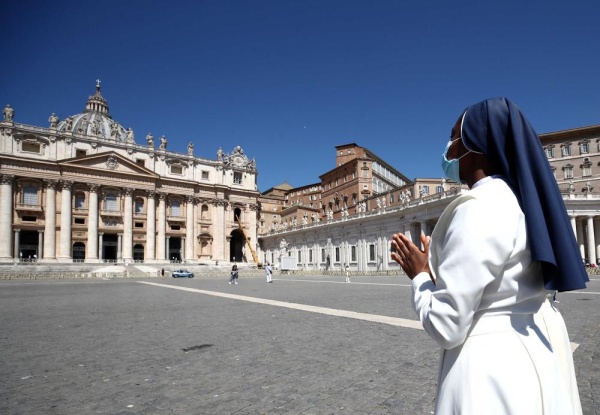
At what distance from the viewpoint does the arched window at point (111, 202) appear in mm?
57812

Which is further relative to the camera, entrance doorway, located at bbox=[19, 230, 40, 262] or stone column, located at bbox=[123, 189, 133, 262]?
stone column, located at bbox=[123, 189, 133, 262]

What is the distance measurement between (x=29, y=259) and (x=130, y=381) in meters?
55.4

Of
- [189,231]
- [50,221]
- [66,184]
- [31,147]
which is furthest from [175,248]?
[31,147]

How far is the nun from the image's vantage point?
154 centimetres

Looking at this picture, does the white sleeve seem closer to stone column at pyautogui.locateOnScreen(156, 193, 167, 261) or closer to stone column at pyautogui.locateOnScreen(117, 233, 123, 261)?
stone column at pyautogui.locateOnScreen(117, 233, 123, 261)

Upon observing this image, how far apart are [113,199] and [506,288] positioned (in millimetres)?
63589

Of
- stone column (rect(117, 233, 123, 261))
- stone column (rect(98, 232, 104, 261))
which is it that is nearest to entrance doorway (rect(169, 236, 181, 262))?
stone column (rect(117, 233, 123, 261))

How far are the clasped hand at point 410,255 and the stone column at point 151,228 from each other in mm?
62453

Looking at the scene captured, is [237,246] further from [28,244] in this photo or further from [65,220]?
[28,244]

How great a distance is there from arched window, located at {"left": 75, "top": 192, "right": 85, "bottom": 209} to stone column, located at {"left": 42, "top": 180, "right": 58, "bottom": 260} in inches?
111

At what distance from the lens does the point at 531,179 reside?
1.65 m

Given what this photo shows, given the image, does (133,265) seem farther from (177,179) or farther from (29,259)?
(177,179)

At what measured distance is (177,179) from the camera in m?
64.9

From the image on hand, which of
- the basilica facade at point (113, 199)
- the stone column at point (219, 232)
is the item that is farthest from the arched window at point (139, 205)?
the stone column at point (219, 232)
